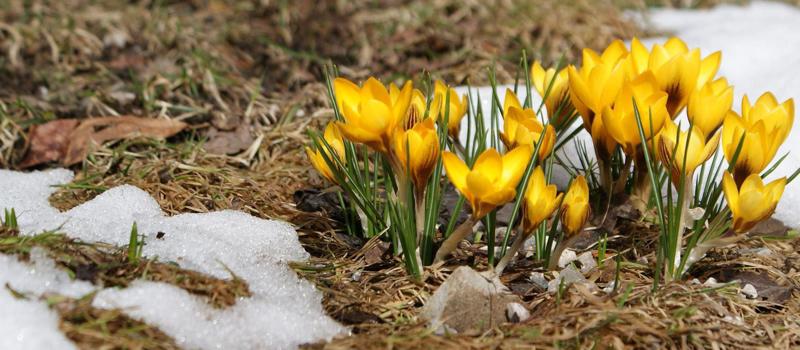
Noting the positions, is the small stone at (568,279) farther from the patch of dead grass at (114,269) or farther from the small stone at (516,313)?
the patch of dead grass at (114,269)

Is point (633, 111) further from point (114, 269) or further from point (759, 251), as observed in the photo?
point (114, 269)

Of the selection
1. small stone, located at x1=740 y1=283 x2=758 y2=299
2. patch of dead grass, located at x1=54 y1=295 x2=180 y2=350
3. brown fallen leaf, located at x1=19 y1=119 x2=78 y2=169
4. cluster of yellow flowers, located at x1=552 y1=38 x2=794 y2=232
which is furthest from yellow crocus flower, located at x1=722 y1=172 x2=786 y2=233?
brown fallen leaf, located at x1=19 y1=119 x2=78 y2=169

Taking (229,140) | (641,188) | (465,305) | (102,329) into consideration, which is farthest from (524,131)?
(229,140)

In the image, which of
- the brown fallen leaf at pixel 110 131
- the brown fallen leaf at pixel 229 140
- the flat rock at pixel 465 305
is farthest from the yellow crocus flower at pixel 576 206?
the brown fallen leaf at pixel 110 131

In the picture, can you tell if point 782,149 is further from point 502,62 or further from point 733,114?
point 502,62

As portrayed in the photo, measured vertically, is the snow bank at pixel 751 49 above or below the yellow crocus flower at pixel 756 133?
below

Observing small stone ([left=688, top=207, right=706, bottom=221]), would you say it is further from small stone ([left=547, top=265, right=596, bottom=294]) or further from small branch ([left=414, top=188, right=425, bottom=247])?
small branch ([left=414, top=188, right=425, bottom=247])
